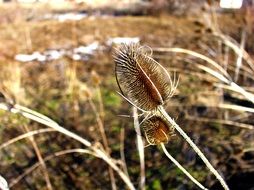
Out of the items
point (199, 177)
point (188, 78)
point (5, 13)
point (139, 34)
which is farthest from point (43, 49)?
point (199, 177)

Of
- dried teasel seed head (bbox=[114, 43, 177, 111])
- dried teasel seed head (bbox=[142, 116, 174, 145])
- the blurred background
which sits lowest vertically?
the blurred background

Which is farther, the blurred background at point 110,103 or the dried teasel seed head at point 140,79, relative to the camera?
the blurred background at point 110,103

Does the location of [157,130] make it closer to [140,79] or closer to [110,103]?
[140,79]

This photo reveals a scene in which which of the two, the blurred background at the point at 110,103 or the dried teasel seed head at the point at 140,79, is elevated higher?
the dried teasel seed head at the point at 140,79

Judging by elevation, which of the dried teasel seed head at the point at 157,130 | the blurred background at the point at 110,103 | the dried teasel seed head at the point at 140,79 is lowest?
the blurred background at the point at 110,103

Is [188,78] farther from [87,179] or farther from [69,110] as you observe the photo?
[87,179]

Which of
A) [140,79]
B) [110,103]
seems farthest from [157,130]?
[110,103]
